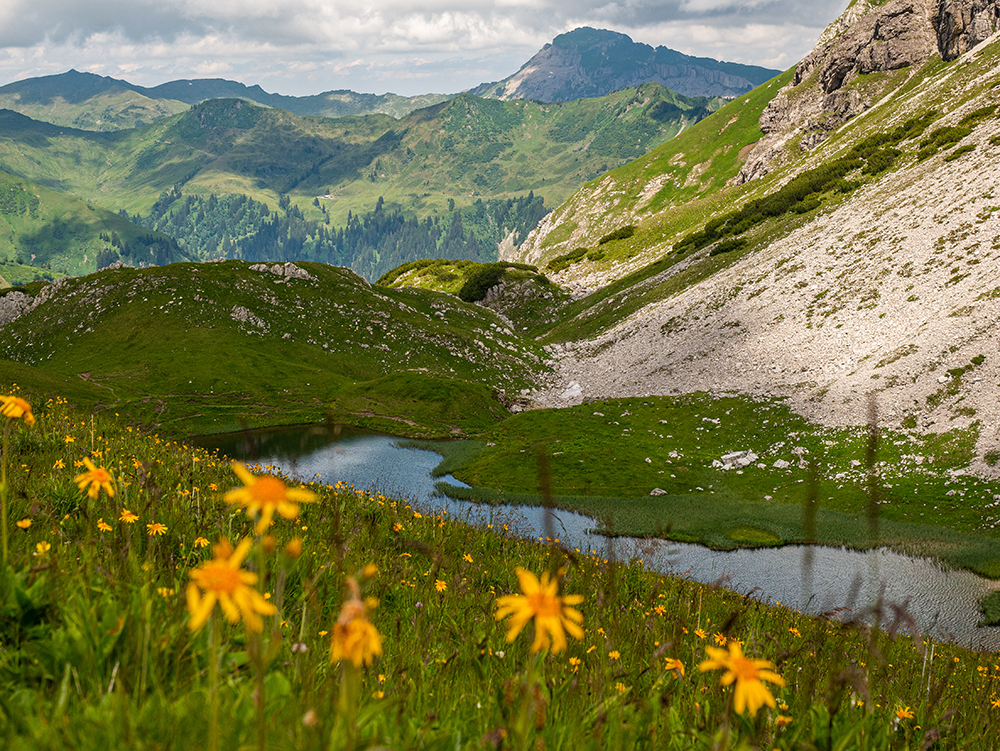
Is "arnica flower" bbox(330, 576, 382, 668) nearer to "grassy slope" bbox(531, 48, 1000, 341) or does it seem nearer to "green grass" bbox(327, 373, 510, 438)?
"green grass" bbox(327, 373, 510, 438)

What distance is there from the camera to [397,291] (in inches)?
3661

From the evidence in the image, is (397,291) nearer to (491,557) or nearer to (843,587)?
(843,587)

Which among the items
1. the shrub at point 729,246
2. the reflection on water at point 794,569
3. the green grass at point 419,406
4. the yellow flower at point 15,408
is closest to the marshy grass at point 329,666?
the yellow flower at point 15,408

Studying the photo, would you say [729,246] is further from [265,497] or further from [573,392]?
[265,497]

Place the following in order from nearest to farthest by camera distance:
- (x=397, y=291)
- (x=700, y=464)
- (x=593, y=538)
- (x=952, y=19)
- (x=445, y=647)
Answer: (x=445, y=647), (x=593, y=538), (x=700, y=464), (x=397, y=291), (x=952, y=19)

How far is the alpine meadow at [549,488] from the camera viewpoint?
2.65 meters

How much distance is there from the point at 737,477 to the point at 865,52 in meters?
169

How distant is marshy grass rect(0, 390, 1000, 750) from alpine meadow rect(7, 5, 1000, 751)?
3 cm

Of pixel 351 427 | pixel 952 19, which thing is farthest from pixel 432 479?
pixel 952 19

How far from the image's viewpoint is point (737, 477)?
4312 centimetres

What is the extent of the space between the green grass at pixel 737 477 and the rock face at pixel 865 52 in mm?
129657

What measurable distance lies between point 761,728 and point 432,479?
149 feet

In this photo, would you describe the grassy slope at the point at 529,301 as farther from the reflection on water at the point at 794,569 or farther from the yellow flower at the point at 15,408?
the yellow flower at the point at 15,408

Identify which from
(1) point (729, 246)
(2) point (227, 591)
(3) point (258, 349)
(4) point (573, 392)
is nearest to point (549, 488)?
(2) point (227, 591)
